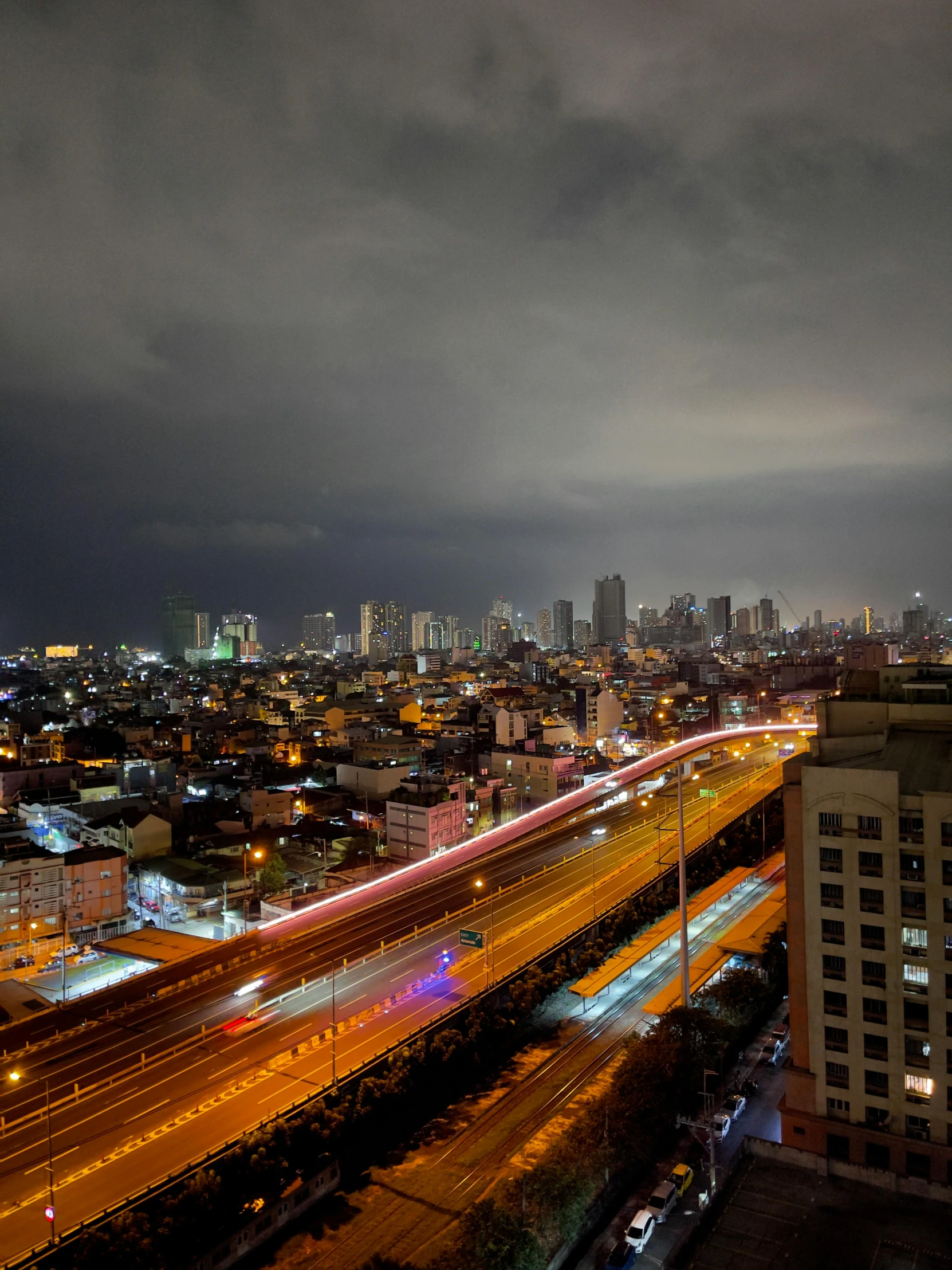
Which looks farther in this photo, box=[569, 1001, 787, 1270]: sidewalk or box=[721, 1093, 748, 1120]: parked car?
box=[721, 1093, 748, 1120]: parked car

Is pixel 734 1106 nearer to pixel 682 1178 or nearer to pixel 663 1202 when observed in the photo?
pixel 682 1178

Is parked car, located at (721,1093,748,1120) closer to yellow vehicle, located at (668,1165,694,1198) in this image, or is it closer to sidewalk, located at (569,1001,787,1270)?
sidewalk, located at (569,1001,787,1270)

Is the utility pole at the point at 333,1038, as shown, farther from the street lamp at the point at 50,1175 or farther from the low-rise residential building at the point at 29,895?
the low-rise residential building at the point at 29,895

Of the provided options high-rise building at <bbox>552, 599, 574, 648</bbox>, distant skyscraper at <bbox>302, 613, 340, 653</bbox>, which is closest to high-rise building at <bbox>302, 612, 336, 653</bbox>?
distant skyscraper at <bbox>302, 613, 340, 653</bbox>

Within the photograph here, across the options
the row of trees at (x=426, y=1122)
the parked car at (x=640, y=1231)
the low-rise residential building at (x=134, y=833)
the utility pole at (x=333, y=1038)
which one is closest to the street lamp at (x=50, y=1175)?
the row of trees at (x=426, y=1122)

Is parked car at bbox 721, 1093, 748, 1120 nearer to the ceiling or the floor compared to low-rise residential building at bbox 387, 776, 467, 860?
nearer to the floor
